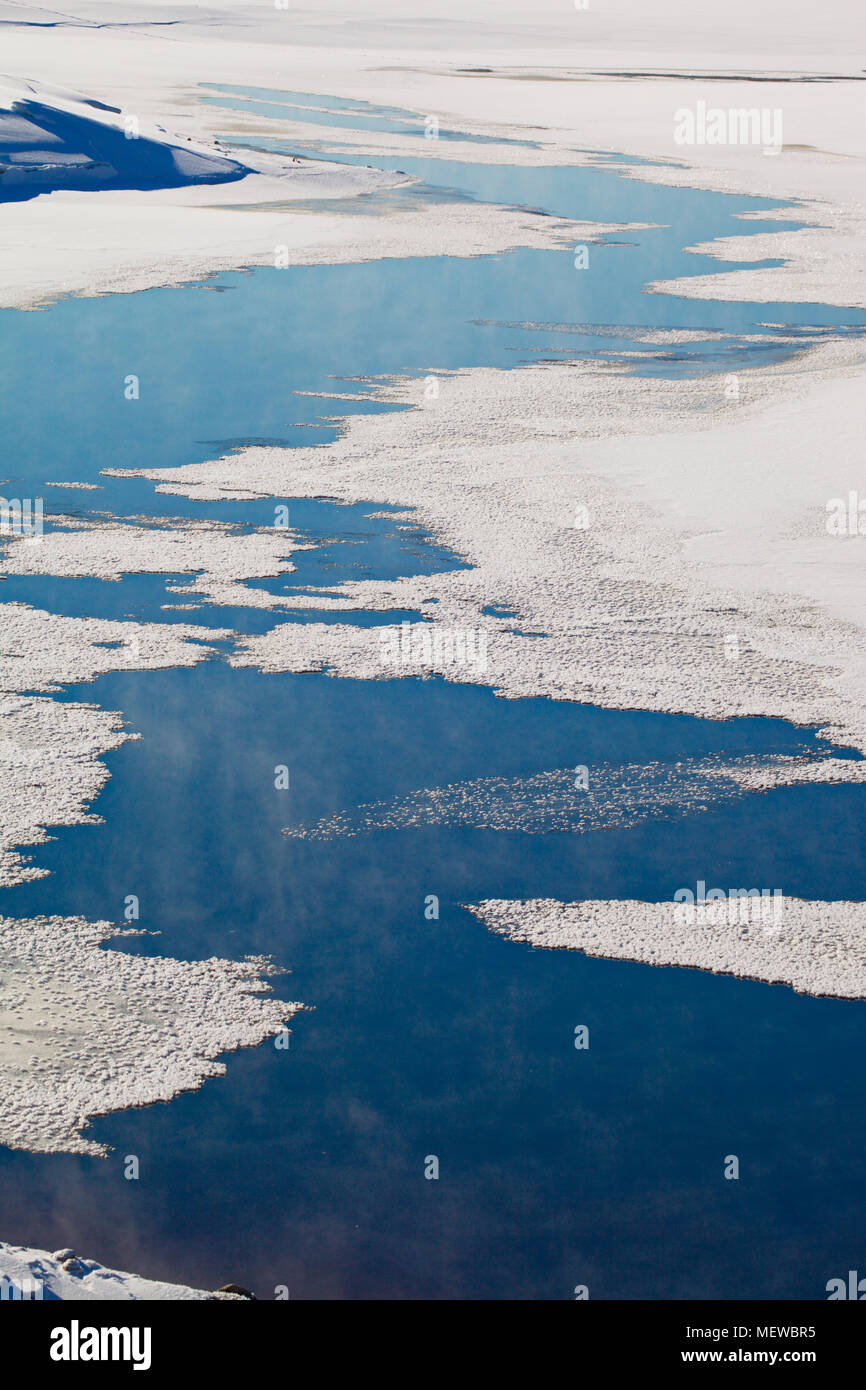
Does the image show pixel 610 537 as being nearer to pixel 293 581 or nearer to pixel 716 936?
pixel 293 581

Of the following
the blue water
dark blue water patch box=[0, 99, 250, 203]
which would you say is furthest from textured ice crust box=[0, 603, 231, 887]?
dark blue water patch box=[0, 99, 250, 203]

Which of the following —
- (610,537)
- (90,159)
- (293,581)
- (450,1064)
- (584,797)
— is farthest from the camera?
(90,159)

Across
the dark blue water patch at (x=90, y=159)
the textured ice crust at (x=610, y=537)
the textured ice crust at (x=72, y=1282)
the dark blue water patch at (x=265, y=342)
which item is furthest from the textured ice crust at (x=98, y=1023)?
the dark blue water patch at (x=90, y=159)

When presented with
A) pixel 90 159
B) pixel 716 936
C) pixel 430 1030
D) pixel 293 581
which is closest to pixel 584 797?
pixel 716 936

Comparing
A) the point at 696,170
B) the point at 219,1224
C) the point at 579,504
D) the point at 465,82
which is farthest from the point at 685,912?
the point at 465,82

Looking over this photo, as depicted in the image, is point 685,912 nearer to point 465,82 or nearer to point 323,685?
point 323,685

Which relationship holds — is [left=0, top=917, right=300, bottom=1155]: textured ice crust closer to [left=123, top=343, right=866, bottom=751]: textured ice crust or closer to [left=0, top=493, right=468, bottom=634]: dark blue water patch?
[left=123, top=343, right=866, bottom=751]: textured ice crust
